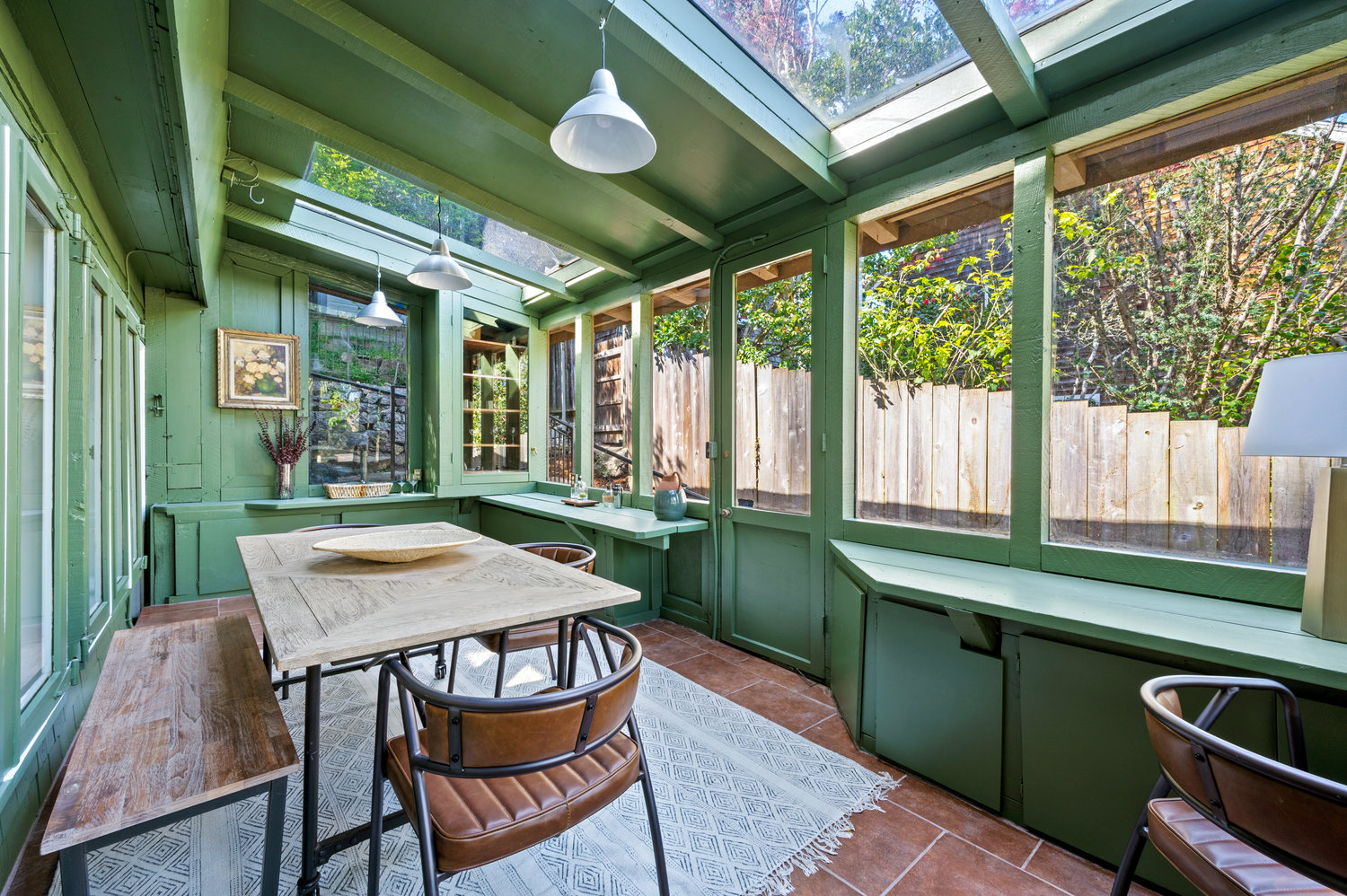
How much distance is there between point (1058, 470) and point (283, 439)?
17.9 feet

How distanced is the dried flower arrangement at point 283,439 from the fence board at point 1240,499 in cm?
580

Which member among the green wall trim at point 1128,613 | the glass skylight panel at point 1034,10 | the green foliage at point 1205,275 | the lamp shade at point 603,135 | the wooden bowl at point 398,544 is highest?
the glass skylight panel at point 1034,10

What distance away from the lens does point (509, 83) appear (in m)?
2.38

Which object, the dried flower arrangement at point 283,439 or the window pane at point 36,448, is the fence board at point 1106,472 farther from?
the dried flower arrangement at point 283,439

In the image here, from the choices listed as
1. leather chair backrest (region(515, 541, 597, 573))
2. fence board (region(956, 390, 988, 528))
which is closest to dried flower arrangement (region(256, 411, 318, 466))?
leather chair backrest (region(515, 541, 597, 573))

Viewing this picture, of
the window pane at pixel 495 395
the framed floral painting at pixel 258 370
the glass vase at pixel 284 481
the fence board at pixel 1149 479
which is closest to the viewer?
the fence board at pixel 1149 479

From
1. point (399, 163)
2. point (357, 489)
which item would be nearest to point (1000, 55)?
point (399, 163)

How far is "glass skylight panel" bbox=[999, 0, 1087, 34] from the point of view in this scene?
1965mm

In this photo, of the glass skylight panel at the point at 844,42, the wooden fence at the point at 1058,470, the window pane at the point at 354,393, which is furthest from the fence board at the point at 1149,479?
the window pane at the point at 354,393

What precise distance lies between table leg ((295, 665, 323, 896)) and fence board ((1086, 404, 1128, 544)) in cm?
256

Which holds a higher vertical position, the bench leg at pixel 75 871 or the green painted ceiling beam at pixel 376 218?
the green painted ceiling beam at pixel 376 218

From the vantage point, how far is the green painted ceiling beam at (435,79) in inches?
78.1

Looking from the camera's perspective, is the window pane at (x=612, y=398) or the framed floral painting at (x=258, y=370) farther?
the framed floral painting at (x=258, y=370)

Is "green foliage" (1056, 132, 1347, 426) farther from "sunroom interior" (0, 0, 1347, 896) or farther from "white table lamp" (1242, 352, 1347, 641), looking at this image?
"white table lamp" (1242, 352, 1347, 641)
